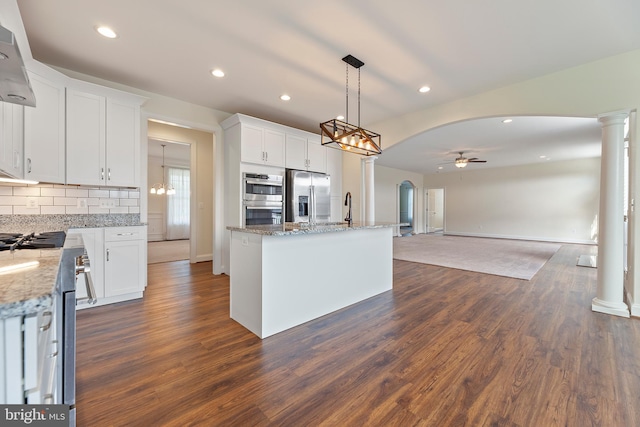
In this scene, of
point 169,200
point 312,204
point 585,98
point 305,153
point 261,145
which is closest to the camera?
point 585,98

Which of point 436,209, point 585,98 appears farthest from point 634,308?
point 436,209


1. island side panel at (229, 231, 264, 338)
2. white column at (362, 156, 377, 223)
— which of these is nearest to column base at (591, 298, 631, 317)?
white column at (362, 156, 377, 223)

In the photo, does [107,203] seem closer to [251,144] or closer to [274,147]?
[251,144]

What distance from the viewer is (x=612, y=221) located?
9.29 feet

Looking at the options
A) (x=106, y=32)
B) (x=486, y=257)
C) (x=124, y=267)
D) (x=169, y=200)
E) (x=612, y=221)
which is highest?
(x=106, y=32)

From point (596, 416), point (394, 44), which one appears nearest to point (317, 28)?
point (394, 44)

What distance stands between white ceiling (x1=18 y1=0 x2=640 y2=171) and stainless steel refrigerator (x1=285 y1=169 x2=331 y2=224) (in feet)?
4.51

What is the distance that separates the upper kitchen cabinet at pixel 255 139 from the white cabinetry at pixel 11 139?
2255mm

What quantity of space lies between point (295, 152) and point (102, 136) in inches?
106

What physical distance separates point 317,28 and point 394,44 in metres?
0.79

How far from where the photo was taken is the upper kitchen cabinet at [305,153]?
15.4ft

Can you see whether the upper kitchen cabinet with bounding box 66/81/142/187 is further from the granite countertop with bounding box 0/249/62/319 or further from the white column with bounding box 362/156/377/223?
the white column with bounding box 362/156/377/223

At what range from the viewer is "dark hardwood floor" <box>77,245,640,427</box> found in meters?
1.46

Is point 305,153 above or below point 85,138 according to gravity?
above
